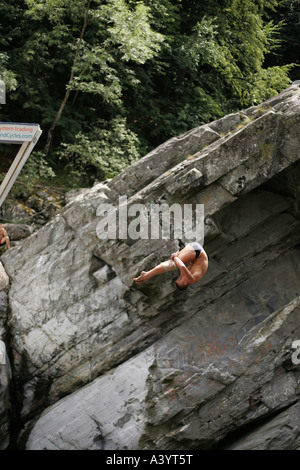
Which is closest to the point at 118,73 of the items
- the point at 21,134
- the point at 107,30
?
the point at 107,30

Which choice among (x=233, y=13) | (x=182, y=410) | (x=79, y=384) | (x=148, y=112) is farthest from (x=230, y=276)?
(x=233, y=13)

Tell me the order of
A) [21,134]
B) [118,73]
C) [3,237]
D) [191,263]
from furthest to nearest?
1. [118,73]
2. [3,237]
3. [21,134]
4. [191,263]

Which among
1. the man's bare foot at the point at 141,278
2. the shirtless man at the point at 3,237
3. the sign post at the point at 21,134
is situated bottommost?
the shirtless man at the point at 3,237

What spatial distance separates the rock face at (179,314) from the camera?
9477mm

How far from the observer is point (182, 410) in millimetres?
9547

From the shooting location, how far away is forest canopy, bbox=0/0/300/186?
1456 cm

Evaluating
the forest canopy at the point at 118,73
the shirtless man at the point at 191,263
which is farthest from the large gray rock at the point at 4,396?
the forest canopy at the point at 118,73

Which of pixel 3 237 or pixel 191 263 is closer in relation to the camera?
pixel 191 263

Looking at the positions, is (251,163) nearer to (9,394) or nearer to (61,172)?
(9,394)

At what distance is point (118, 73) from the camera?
637 inches

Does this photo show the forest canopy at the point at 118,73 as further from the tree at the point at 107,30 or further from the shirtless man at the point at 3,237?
the shirtless man at the point at 3,237

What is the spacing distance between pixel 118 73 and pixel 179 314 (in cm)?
957

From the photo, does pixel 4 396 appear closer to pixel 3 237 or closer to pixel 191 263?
pixel 3 237

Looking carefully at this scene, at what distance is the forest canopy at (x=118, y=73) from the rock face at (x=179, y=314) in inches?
203
